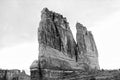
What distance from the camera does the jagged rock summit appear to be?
56.4 m

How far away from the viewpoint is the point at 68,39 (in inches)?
2771

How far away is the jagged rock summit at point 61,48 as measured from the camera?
185ft

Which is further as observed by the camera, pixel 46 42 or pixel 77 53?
pixel 77 53

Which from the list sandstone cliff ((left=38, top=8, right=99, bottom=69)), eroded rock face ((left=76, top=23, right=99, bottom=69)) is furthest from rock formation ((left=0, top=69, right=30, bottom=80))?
sandstone cliff ((left=38, top=8, right=99, bottom=69))

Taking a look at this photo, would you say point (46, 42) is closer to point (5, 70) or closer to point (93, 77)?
point (93, 77)

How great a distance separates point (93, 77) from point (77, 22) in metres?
34.8

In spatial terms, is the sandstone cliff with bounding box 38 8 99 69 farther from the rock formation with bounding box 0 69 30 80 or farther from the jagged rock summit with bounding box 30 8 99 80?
the rock formation with bounding box 0 69 30 80

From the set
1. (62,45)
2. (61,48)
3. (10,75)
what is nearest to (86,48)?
(62,45)

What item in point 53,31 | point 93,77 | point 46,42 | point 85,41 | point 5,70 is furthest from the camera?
point 5,70

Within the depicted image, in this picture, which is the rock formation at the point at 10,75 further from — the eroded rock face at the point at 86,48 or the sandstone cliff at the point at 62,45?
the sandstone cliff at the point at 62,45

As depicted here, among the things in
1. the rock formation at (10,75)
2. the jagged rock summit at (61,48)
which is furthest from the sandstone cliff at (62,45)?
the rock formation at (10,75)

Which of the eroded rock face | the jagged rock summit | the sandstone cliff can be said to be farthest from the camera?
the eroded rock face

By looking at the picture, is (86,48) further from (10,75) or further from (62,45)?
(10,75)

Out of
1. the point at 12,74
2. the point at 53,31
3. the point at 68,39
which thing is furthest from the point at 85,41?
the point at 12,74
